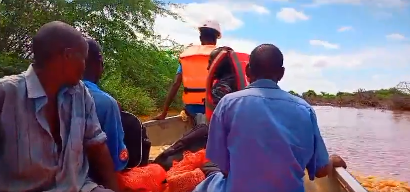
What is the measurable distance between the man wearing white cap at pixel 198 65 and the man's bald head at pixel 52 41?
2706 millimetres

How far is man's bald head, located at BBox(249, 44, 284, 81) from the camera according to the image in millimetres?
2375

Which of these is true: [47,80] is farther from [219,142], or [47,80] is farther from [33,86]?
[219,142]

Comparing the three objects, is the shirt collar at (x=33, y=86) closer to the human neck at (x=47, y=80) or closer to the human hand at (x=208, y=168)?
the human neck at (x=47, y=80)

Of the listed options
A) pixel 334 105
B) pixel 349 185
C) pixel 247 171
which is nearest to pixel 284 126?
pixel 247 171

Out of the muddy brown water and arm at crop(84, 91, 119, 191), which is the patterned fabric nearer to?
the muddy brown water

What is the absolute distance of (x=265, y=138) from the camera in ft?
7.32

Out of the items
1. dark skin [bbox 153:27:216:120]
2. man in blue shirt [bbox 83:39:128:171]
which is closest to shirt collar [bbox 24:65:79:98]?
man in blue shirt [bbox 83:39:128:171]

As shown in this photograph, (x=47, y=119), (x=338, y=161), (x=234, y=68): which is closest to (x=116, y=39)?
(x=234, y=68)

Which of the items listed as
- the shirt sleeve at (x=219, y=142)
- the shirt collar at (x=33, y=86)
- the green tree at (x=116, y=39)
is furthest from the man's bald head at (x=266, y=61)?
the green tree at (x=116, y=39)

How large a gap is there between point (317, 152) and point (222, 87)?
1.36 meters

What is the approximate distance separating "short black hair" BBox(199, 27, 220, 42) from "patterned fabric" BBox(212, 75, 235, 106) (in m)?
0.97

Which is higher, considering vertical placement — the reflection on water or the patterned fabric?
the patterned fabric

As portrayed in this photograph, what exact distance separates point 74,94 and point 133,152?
37.3 inches

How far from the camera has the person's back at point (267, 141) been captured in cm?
222
